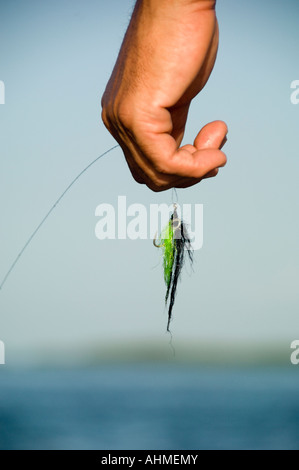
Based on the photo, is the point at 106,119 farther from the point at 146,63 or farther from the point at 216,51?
the point at 216,51

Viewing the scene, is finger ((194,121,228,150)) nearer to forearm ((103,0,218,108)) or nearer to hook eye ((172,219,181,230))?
forearm ((103,0,218,108))

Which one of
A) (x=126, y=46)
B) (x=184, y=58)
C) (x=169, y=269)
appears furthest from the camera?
(x=169, y=269)

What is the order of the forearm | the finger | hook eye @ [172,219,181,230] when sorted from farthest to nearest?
1. hook eye @ [172,219,181,230]
2. the finger
3. the forearm

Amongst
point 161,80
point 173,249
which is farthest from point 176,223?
point 161,80

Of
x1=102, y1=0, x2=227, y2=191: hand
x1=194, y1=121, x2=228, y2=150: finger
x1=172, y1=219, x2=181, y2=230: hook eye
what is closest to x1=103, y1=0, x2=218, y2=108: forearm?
x1=102, y1=0, x2=227, y2=191: hand

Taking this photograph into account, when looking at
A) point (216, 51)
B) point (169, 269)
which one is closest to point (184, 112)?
point (216, 51)
